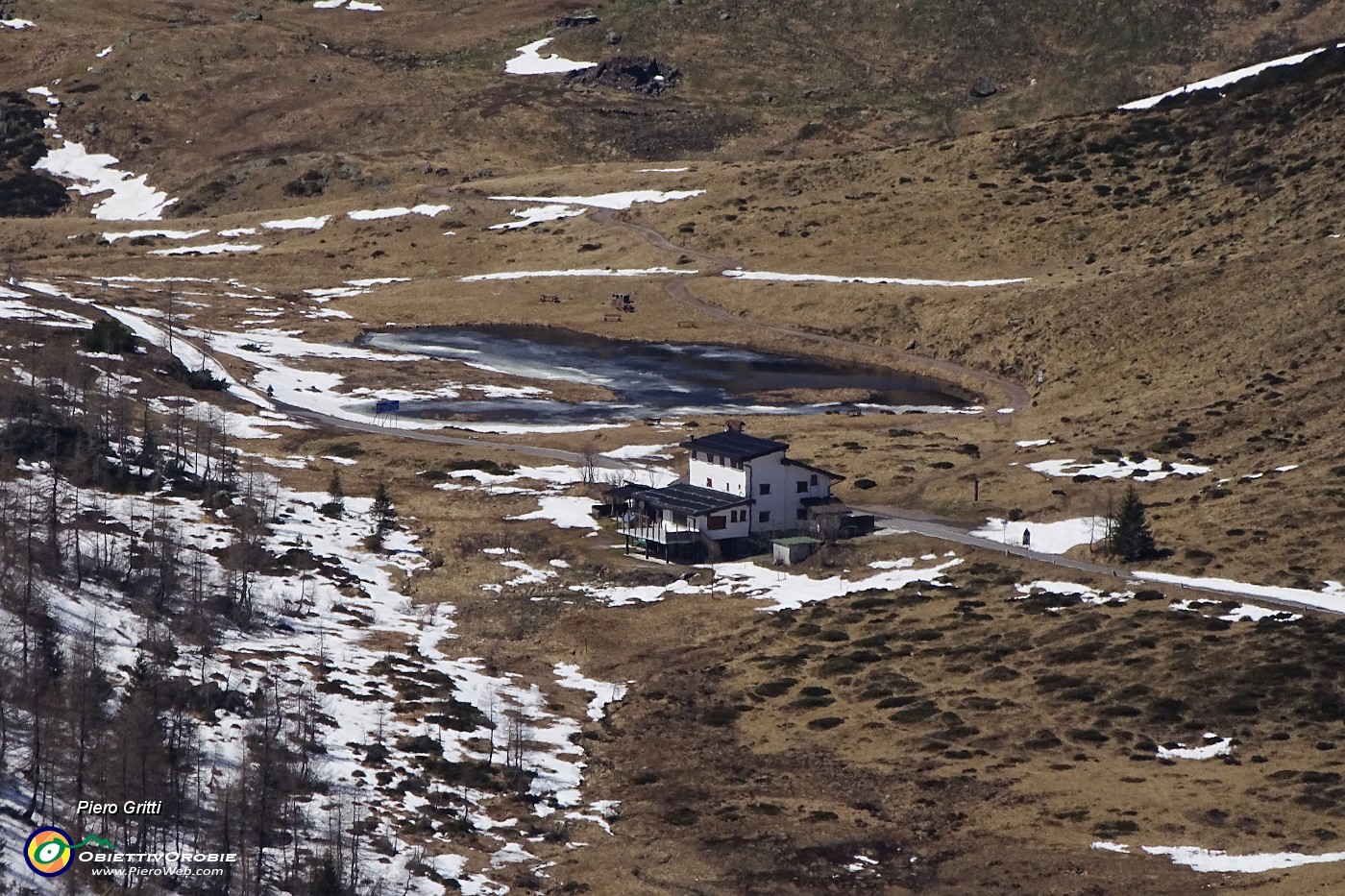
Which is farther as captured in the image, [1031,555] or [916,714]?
[1031,555]

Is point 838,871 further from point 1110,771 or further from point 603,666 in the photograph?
point 603,666

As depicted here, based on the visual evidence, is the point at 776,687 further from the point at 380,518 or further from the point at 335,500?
the point at 335,500

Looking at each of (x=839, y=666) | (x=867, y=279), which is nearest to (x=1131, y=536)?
(x=839, y=666)

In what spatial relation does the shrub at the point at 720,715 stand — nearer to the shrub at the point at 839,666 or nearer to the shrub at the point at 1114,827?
→ the shrub at the point at 839,666

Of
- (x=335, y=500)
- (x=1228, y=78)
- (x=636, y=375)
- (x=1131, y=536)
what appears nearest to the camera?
(x=1131, y=536)

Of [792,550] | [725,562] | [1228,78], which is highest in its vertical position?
[1228,78]

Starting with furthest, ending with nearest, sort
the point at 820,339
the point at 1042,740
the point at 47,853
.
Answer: the point at 820,339
the point at 1042,740
the point at 47,853

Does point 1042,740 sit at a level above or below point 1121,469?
below
